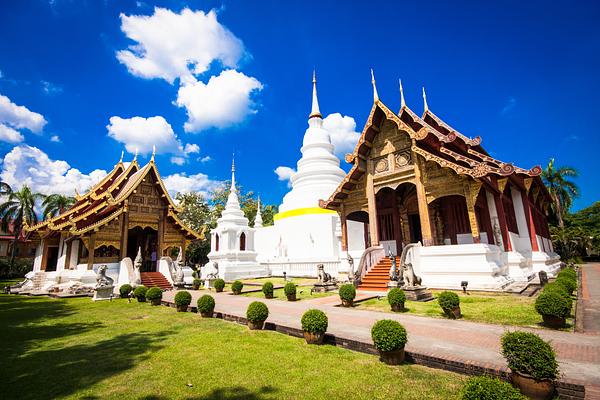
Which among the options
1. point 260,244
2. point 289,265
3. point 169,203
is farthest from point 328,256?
point 169,203

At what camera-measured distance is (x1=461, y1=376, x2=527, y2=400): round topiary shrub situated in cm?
271

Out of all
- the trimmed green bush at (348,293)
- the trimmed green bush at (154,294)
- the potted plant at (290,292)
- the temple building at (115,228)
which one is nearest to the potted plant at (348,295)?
the trimmed green bush at (348,293)

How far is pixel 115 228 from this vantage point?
18047 mm

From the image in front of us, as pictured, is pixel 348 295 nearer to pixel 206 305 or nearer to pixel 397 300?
pixel 397 300

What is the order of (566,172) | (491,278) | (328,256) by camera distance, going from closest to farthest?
(491,278), (328,256), (566,172)

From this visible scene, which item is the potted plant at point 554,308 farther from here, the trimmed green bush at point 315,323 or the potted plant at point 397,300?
the trimmed green bush at point 315,323

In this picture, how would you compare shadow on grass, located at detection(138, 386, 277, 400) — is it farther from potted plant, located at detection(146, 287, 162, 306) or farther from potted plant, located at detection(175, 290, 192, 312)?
potted plant, located at detection(146, 287, 162, 306)

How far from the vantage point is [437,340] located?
5922mm

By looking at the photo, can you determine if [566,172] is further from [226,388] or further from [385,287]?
[226,388]

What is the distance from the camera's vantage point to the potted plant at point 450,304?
25.3ft

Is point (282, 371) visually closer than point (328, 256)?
Yes

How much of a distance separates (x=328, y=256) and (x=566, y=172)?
3397 centimetres

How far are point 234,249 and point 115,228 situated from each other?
37.9 ft

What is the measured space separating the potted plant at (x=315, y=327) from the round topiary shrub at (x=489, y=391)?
3.40 metres
